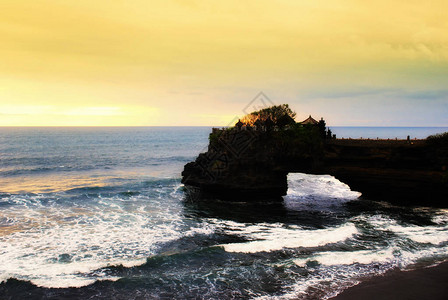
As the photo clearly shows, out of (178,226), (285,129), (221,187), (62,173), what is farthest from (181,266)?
(62,173)

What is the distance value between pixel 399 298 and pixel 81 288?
14303mm

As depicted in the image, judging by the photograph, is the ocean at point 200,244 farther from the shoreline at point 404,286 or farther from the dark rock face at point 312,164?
the dark rock face at point 312,164

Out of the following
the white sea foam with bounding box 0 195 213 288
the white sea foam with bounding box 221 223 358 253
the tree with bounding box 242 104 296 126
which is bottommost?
the white sea foam with bounding box 0 195 213 288

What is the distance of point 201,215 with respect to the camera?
27.0 metres

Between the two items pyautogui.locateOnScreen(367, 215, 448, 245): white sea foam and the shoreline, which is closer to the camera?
the shoreline

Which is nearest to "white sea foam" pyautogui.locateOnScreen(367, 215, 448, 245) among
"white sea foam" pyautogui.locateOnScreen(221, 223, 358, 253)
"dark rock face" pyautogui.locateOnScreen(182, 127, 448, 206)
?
"white sea foam" pyautogui.locateOnScreen(221, 223, 358, 253)

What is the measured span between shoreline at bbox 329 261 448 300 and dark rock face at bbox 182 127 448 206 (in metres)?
15.5

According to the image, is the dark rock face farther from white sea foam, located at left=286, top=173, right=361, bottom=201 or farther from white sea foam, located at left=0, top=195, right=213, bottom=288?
white sea foam, located at left=0, top=195, right=213, bottom=288

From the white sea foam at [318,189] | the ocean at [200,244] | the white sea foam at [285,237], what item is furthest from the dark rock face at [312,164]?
the white sea foam at [285,237]

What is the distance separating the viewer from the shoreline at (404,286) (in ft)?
45.5

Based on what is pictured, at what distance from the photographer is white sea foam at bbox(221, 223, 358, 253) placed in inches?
768

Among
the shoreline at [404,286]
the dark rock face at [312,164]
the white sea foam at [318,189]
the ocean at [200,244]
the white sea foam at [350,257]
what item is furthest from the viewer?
the white sea foam at [318,189]

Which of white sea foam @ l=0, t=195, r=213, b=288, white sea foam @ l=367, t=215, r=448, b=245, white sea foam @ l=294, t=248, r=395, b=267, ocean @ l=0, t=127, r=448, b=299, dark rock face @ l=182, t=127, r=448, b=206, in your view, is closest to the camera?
ocean @ l=0, t=127, r=448, b=299

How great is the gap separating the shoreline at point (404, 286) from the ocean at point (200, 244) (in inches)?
21.4
